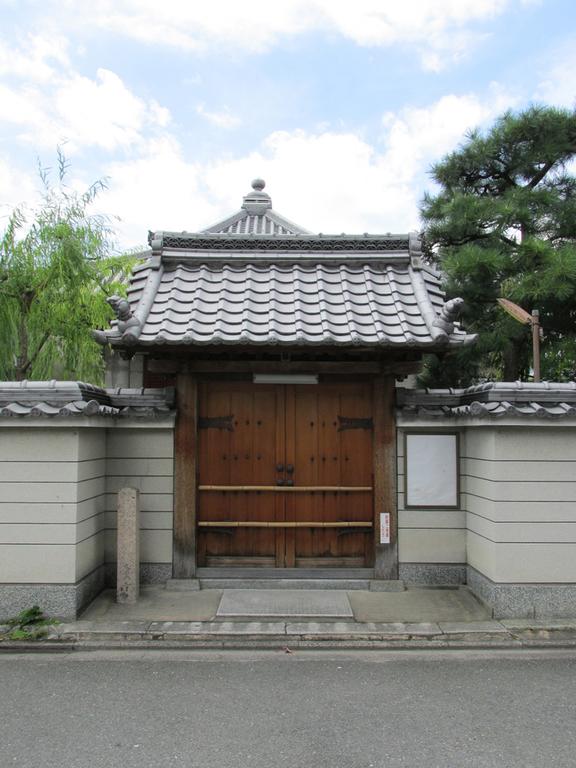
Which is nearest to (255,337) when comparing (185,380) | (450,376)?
(185,380)

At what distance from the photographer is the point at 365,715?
442 cm

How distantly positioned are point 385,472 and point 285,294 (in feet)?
8.55

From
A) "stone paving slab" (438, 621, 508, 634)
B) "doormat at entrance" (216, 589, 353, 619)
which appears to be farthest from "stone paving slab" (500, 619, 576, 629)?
"doormat at entrance" (216, 589, 353, 619)

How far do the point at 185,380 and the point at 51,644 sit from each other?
3.23m

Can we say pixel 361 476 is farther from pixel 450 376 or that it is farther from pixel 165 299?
pixel 450 376

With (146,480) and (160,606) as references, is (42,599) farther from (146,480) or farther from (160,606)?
(146,480)

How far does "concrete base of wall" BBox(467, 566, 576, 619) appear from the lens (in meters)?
6.27

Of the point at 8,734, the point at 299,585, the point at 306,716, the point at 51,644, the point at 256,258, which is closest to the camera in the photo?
the point at 8,734

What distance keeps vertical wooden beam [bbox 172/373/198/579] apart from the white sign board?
2696 mm

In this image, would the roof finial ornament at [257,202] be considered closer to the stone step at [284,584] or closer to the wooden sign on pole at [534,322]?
the wooden sign on pole at [534,322]

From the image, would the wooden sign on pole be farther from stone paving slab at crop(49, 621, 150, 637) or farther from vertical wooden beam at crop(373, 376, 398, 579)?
stone paving slab at crop(49, 621, 150, 637)

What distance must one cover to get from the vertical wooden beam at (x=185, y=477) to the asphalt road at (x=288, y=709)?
1.70 metres

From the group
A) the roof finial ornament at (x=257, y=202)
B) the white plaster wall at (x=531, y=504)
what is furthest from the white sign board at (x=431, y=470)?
the roof finial ornament at (x=257, y=202)

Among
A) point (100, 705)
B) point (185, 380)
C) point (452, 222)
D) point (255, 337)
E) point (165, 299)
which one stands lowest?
point (100, 705)
